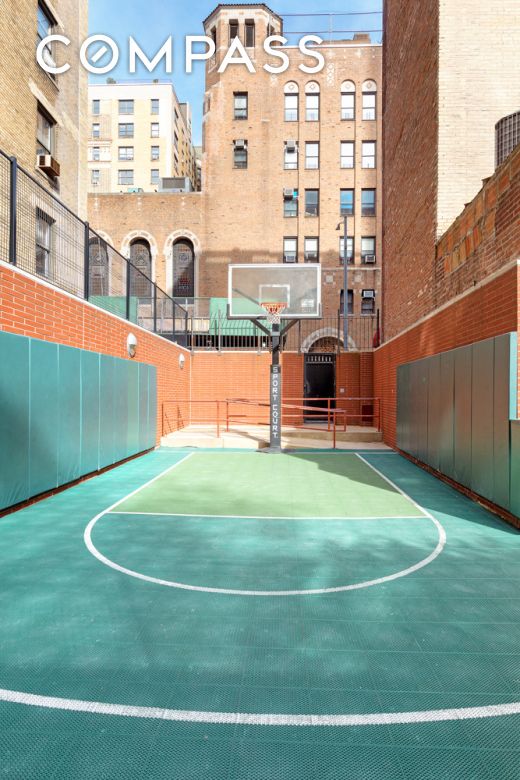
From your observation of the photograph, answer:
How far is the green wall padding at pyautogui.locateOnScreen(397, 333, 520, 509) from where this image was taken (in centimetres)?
650

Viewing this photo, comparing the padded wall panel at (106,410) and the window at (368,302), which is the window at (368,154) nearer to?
the window at (368,302)

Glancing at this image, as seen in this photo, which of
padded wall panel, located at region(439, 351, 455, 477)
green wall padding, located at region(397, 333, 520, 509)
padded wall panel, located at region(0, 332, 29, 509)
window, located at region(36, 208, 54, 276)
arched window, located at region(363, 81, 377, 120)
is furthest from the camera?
arched window, located at region(363, 81, 377, 120)

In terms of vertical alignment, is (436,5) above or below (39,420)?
above

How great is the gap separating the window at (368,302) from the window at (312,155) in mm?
9113

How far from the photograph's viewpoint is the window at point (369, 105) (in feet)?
95.4

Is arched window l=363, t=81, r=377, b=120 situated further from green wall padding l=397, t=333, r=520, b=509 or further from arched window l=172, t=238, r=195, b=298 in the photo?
green wall padding l=397, t=333, r=520, b=509

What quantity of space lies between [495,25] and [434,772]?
1438cm

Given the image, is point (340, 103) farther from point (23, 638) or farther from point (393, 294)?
point (23, 638)

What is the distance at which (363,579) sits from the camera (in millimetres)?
4488

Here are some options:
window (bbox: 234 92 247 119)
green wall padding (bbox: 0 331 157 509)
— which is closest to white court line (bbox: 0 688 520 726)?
green wall padding (bbox: 0 331 157 509)

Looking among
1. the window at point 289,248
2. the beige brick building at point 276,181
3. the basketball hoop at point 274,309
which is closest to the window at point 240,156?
the beige brick building at point 276,181

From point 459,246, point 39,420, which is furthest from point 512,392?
point 39,420

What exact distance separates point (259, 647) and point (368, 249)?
96.6 feet

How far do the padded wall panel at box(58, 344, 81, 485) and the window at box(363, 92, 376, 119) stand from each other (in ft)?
94.5
